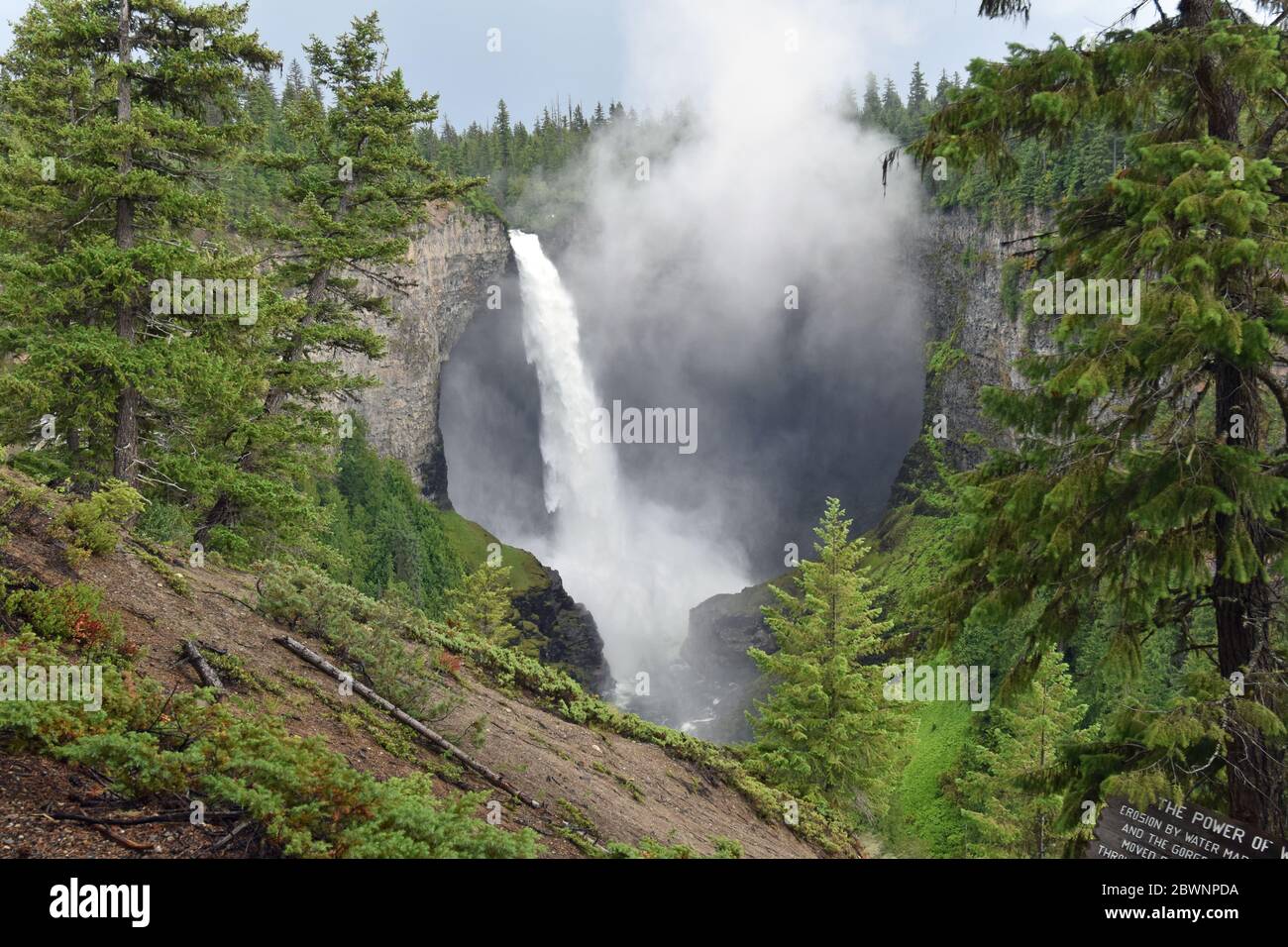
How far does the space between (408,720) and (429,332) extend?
8746cm

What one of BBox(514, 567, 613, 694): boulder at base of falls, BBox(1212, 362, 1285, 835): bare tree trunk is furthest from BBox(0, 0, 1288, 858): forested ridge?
BBox(514, 567, 613, 694): boulder at base of falls

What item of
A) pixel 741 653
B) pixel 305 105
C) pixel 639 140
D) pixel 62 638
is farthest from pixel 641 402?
pixel 62 638

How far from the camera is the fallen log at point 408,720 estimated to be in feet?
31.4

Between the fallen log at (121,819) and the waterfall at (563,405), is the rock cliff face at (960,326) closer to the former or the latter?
the waterfall at (563,405)

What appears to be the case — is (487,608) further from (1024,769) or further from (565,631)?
(565,631)

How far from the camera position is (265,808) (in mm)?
5336

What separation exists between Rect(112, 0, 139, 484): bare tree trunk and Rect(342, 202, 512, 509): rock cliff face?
229ft

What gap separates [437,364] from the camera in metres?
95.3

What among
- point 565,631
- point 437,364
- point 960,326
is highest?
point 960,326

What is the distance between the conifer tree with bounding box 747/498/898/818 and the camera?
824 inches

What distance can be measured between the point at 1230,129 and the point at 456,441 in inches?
3944

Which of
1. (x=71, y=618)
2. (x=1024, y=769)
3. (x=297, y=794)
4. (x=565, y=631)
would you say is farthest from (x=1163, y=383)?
(x=565, y=631)

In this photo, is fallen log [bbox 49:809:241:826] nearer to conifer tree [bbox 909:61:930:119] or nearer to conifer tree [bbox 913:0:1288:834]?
conifer tree [bbox 913:0:1288:834]

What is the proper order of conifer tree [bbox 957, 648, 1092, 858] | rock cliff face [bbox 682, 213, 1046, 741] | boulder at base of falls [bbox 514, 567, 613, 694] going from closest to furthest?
conifer tree [bbox 957, 648, 1092, 858]
boulder at base of falls [bbox 514, 567, 613, 694]
rock cliff face [bbox 682, 213, 1046, 741]
